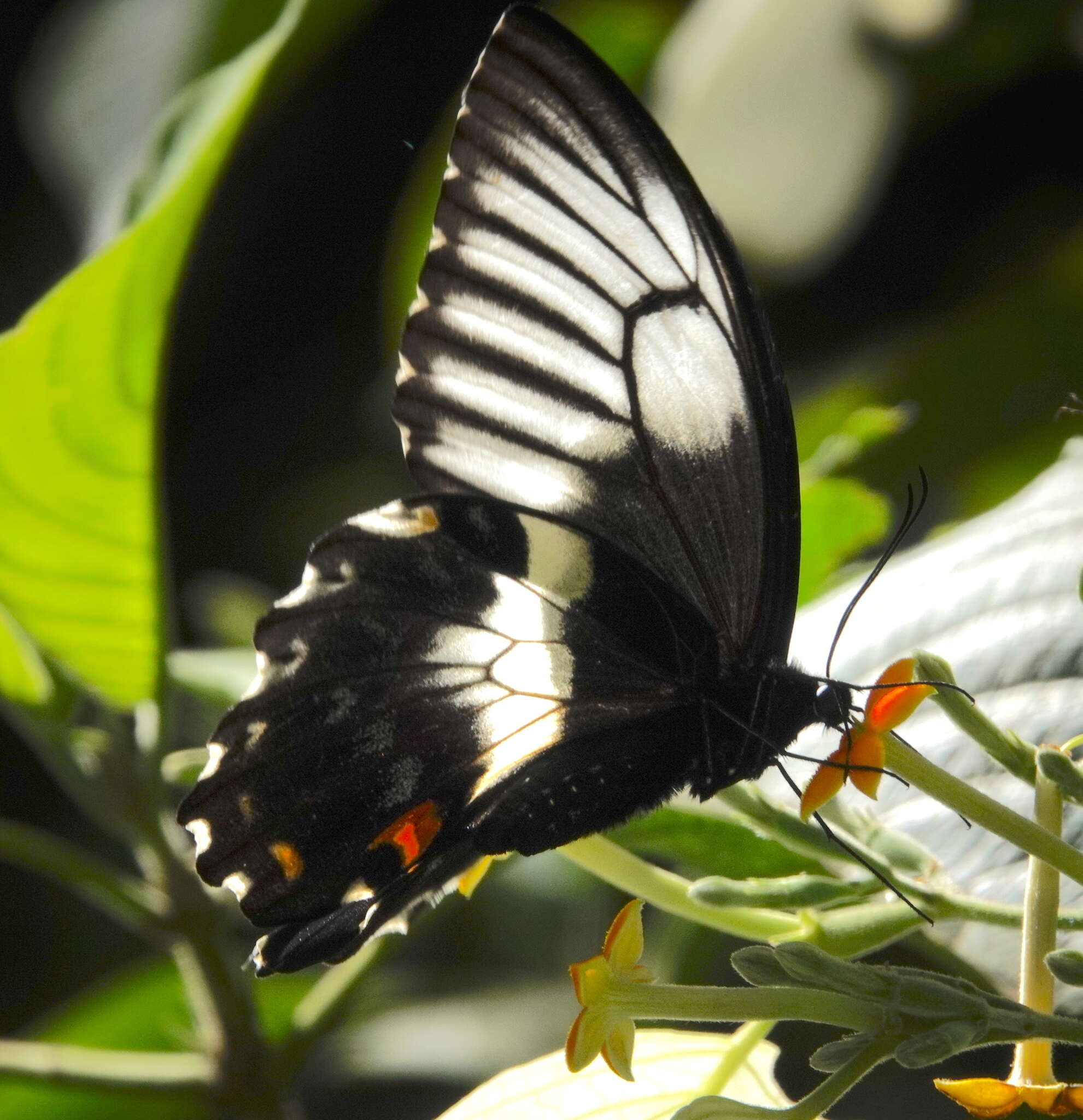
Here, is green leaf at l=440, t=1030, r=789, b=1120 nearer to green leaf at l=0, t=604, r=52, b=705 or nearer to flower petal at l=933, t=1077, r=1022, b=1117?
flower petal at l=933, t=1077, r=1022, b=1117

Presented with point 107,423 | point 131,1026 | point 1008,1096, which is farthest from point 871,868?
point 131,1026

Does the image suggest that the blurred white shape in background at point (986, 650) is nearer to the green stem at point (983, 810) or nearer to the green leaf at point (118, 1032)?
the green stem at point (983, 810)

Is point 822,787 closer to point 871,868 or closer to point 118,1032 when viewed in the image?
point 871,868

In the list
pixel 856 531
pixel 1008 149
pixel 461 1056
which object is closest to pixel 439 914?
pixel 461 1056

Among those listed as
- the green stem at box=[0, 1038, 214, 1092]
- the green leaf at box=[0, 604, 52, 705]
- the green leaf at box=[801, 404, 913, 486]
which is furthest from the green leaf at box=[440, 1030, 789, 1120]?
the green leaf at box=[0, 604, 52, 705]

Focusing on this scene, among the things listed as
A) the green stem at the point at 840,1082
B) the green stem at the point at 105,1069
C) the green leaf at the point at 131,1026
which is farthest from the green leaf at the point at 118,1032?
the green stem at the point at 840,1082

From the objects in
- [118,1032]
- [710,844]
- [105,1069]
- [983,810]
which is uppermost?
[983,810]
